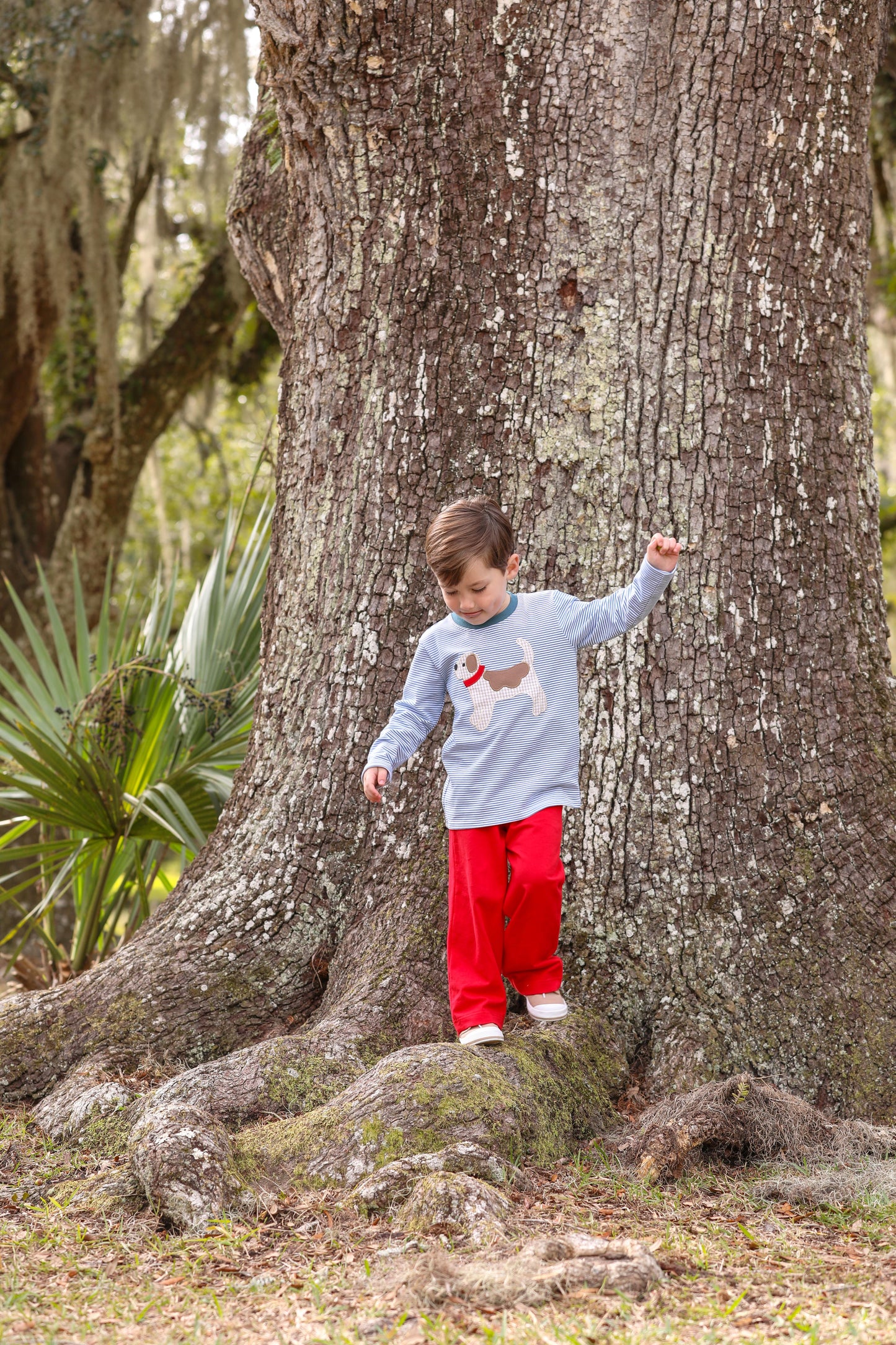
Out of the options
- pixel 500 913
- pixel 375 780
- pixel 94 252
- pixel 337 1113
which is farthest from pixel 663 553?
pixel 94 252

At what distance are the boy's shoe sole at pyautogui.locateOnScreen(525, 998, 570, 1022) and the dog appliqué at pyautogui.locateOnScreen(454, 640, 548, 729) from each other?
743mm

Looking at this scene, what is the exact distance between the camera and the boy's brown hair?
9.48ft

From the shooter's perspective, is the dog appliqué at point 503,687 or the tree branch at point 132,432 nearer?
the dog appliqué at point 503,687

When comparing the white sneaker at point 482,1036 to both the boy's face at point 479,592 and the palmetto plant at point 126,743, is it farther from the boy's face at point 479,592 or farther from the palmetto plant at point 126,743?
the palmetto plant at point 126,743

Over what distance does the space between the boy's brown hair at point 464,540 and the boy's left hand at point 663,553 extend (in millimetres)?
393

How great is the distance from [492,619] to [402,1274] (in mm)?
1543

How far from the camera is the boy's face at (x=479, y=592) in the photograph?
9.58 feet

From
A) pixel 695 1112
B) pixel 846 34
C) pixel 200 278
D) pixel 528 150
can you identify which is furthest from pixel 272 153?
pixel 200 278

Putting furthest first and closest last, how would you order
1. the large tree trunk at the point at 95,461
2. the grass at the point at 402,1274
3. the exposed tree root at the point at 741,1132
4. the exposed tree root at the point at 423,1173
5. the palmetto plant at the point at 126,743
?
the large tree trunk at the point at 95,461, the palmetto plant at the point at 126,743, the exposed tree root at the point at 741,1132, the exposed tree root at the point at 423,1173, the grass at the point at 402,1274

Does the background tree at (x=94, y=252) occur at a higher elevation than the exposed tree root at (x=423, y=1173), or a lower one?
higher

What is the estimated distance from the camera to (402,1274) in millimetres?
2180

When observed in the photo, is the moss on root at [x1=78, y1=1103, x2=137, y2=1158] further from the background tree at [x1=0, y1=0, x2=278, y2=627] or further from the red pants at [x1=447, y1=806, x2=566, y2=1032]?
the background tree at [x1=0, y1=0, x2=278, y2=627]

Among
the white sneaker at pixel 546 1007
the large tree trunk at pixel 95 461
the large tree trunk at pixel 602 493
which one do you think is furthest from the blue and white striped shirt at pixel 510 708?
the large tree trunk at pixel 95 461

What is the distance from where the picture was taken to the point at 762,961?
10.4ft
